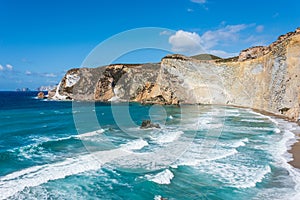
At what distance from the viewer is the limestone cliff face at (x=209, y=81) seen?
42.4 metres

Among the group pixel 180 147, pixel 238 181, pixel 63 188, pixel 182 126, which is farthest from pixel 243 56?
pixel 63 188

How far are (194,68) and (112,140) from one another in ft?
173

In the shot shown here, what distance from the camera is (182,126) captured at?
113ft

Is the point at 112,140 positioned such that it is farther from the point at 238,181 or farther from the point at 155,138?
the point at 238,181

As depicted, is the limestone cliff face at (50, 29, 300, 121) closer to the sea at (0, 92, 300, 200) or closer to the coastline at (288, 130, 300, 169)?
the coastline at (288, 130, 300, 169)

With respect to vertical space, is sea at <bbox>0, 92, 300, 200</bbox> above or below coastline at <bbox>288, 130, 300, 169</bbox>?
below

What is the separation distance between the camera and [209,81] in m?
71.9

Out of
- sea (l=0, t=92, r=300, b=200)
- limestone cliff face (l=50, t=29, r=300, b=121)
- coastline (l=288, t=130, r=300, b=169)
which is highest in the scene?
limestone cliff face (l=50, t=29, r=300, b=121)

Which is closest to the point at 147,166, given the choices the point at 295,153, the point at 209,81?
the point at 295,153

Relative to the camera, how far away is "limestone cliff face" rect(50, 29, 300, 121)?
42.4 m

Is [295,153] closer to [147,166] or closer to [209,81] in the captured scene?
[147,166]

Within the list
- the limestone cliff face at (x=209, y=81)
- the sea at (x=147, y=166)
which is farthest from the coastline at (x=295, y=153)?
the limestone cliff face at (x=209, y=81)

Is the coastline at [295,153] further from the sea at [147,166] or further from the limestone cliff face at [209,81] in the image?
the limestone cliff face at [209,81]

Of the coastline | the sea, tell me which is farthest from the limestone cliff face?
the sea
